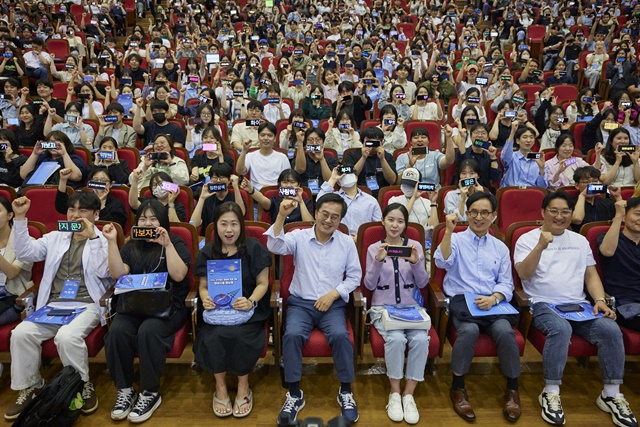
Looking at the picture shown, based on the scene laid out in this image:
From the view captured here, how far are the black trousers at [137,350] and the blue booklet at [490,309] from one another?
141cm

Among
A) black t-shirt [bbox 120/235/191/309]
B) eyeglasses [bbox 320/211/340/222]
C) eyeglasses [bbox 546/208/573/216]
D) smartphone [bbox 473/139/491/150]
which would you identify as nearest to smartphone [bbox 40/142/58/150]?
black t-shirt [bbox 120/235/191/309]

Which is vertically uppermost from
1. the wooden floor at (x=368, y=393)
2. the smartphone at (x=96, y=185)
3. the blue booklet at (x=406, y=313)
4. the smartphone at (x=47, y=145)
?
the smartphone at (x=47, y=145)

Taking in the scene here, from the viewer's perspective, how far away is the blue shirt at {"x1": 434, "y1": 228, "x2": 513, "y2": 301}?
2326 mm

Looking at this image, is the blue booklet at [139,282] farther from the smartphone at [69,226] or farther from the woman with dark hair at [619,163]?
the woman with dark hair at [619,163]

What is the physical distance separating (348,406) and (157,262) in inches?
44.7

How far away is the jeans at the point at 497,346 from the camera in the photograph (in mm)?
2121

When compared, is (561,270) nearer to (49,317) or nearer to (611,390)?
(611,390)

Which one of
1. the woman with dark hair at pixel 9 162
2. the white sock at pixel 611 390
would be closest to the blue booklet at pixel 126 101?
the woman with dark hair at pixel 9 162

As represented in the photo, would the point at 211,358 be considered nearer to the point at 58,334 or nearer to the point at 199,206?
the point at 58,334

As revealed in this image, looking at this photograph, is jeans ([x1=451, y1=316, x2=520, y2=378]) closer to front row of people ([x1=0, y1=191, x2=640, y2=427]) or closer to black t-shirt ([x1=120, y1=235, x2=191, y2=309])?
front row of people ([x1=0, y1=191, x2=640, y2=427])

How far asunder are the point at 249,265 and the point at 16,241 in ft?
3.70

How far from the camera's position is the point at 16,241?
7.44ft

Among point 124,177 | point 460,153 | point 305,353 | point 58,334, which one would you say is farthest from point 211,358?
point 460,153

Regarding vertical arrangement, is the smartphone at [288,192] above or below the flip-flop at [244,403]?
above
